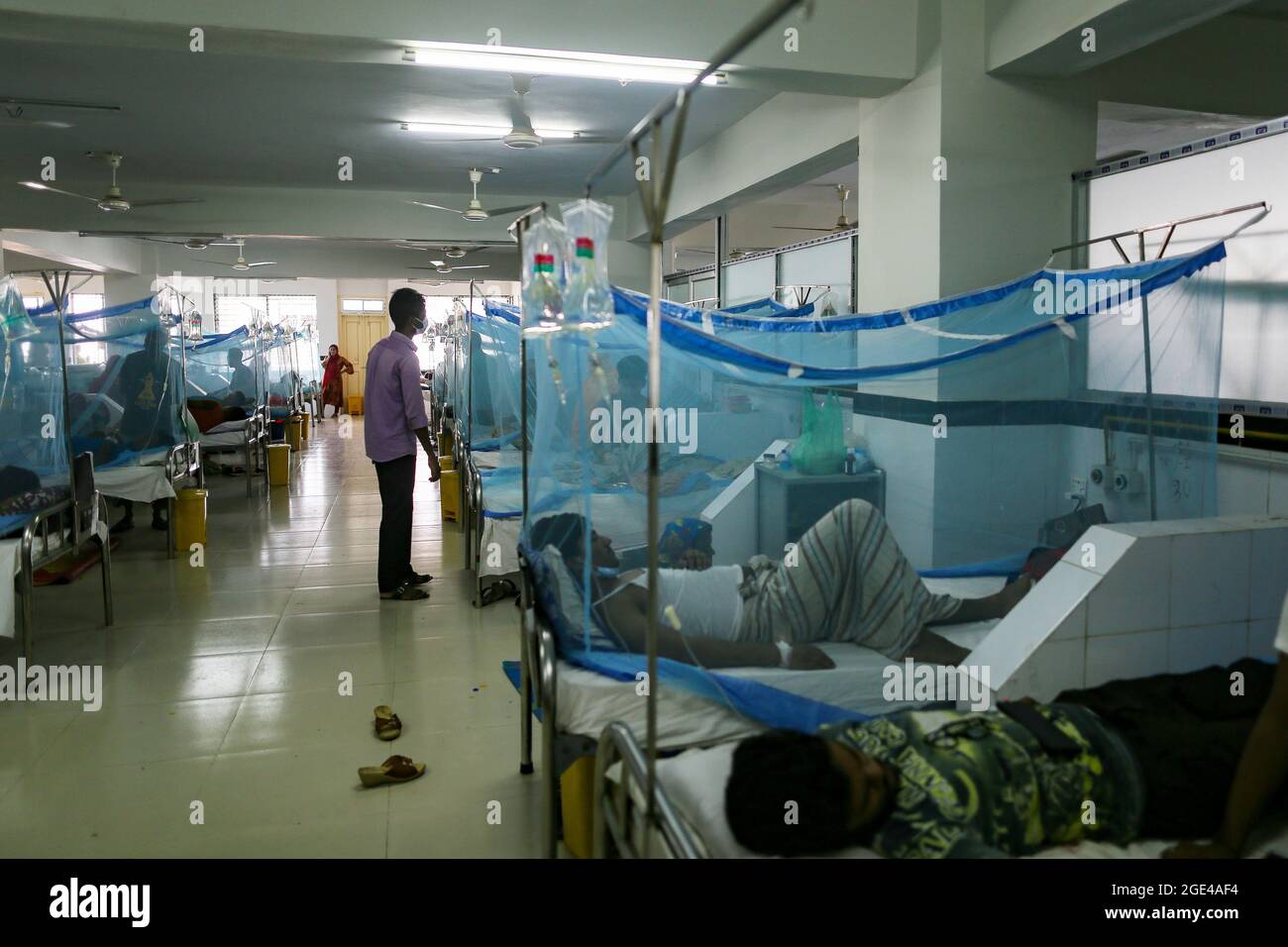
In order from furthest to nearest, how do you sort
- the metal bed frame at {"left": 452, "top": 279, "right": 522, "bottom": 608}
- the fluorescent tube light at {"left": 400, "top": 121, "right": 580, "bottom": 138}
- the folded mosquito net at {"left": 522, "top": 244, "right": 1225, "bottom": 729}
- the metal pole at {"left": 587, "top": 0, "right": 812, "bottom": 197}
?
the fluorescent tube light at {"left": 400, "top": 121, "right": 580, "bottom": 138} → the metal bed frame at {"left": 452, "top": 279, "right": 522, "bottom": 608} → the folded mosquito net at {"left": 522, "top": 244, "right": 1225, "bottom": 729} → the metal pole at {"left": 587, "top": 0, "right": 812, "bottom": 197}

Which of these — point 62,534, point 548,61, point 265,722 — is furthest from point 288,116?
point 265,722

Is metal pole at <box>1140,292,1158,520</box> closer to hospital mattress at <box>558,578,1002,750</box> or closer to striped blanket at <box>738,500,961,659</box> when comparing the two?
striped blanket at <box>738,500,961,659</box>

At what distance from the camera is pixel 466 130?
691 cm

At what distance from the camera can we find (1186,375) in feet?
10.4

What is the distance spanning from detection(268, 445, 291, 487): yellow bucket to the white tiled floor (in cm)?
300

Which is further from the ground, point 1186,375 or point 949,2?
point 949,2

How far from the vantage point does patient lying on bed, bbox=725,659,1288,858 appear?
5.58ft

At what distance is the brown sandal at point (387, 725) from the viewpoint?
3105 millimetres

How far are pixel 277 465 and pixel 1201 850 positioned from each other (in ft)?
26.9

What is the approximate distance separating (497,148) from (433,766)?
565 cm

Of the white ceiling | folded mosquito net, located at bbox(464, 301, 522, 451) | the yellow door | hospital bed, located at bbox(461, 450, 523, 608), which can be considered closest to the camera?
hospital bed, located at bbox(461, 450, 523, 608)

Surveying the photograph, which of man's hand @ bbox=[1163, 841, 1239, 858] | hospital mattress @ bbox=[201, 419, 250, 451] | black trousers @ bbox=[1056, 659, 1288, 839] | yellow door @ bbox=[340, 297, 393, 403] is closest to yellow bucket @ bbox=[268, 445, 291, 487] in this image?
hospital mattress @ bbox=[201, 419, 250, 451]
